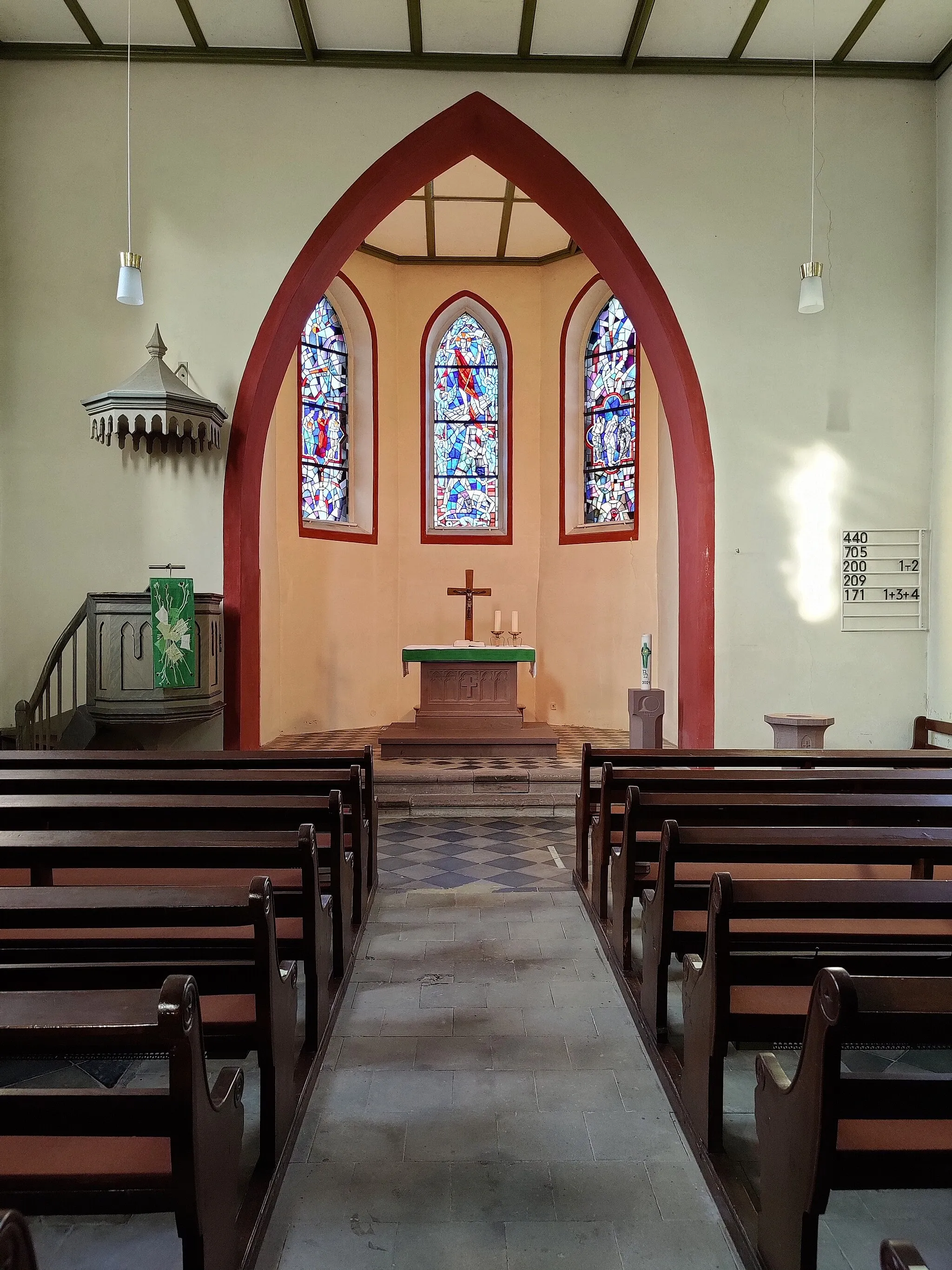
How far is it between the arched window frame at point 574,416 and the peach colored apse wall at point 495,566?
11cm

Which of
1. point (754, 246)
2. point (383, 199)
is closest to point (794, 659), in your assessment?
point (754, 246)

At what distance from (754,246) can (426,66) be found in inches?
127

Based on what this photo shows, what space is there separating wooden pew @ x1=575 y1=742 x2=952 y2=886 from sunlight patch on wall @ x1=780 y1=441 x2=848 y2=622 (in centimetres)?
299

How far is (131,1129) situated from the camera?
4.41 feet

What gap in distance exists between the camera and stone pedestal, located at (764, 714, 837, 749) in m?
6.23

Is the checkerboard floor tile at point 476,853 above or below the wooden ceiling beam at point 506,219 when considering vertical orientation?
below

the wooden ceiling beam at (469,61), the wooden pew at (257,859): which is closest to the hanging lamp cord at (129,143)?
the wooden ceiling beam at (469,61)

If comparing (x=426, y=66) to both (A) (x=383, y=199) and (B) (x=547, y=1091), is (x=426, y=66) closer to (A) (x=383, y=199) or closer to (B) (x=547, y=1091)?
(A) (x=383, y=199)

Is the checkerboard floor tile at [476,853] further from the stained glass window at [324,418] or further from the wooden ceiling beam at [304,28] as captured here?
the wooden ceiling beam at [304,28]

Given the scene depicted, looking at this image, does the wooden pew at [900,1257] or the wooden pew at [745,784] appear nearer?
the wooden pew at [900,1257]

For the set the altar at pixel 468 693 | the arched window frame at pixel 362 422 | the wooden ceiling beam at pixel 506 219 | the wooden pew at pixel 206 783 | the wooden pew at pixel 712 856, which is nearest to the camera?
the wooden pew at pixel 712 856

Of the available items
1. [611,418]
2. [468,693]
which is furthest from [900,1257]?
[611,418]

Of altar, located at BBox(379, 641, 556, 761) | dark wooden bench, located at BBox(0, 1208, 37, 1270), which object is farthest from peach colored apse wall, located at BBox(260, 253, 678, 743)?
dark wooden bench, located at BBox(0, 1208, 37, 1270)

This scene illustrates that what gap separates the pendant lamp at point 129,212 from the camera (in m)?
5.84
